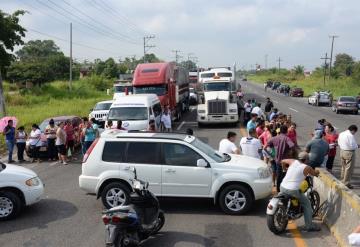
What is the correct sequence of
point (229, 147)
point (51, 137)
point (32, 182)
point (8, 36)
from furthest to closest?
1. point (8, 36)
2. point (51, 137)
3. point (229, 147)
4. point (32, 182)

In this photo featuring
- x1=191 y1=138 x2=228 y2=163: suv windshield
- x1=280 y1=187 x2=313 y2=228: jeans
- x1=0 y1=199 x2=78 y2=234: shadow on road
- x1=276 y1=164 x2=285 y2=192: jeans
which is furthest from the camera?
x1=276 y1=164 x2=285 y2=192: jeans

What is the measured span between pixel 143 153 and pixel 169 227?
1693mm

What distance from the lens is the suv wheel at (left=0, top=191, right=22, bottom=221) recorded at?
9236mm

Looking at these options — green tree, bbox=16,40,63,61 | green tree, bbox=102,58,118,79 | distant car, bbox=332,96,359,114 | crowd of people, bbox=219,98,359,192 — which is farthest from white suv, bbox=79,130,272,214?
green tree, bbox=16,40,63,61

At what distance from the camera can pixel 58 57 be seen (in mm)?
88188

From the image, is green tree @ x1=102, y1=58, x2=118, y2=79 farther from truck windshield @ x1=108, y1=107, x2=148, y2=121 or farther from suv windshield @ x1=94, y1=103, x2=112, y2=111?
truck windshield @ x1=108, y1=107, x2=148, y2=121

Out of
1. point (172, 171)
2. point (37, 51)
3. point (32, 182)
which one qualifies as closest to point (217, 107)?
point (172, 171)

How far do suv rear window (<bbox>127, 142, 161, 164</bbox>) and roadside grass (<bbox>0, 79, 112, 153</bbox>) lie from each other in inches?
465

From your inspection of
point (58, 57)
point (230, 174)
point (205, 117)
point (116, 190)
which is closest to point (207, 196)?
point (230, 174)

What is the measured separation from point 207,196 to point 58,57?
83867 millimetres

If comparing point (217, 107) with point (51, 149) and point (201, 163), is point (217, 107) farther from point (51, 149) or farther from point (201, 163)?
point (201, 163)

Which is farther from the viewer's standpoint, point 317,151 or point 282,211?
point 317,151

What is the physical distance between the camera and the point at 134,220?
682 centimetres

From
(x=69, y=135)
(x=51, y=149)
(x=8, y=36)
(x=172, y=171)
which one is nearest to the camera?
(x=172, y=171)
